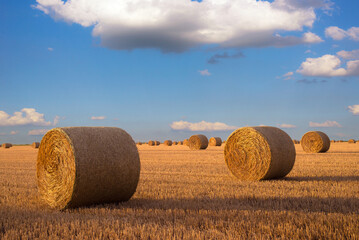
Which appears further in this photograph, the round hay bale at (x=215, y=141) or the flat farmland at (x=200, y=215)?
the round hay bale at (x=215, y=141)

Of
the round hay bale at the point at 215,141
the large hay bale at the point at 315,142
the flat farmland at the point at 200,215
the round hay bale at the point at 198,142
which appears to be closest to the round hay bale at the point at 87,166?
the flat farmland at the point at 200,215

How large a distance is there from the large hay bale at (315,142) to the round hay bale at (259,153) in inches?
578

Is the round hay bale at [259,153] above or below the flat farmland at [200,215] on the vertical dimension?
above

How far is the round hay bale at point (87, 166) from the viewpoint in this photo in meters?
7.07

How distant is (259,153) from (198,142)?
22.3m

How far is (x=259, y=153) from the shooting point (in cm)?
1140

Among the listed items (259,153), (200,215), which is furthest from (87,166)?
(259,153)

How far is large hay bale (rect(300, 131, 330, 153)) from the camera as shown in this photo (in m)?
25.6

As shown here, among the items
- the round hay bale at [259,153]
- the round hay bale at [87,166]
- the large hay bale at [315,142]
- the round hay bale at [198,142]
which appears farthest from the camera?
the round hay bale at [198,142]

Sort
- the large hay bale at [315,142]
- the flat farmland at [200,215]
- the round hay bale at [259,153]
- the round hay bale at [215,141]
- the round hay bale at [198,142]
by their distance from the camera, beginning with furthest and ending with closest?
the round hay bale at [215,141]
the round hay bale at [198,142]
the large hay bale at [315,142]
the round hay bale at [259,153]
the flat farmland at [200,215]

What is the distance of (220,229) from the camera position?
533 centimetres

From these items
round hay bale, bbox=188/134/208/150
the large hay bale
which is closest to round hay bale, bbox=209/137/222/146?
round hay bale, bbox=188/134/208/150

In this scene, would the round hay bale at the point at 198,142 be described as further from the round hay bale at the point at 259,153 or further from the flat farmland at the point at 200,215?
the flat farmland at the point at 200,215

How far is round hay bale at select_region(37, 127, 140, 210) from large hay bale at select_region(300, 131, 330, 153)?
821 inches
